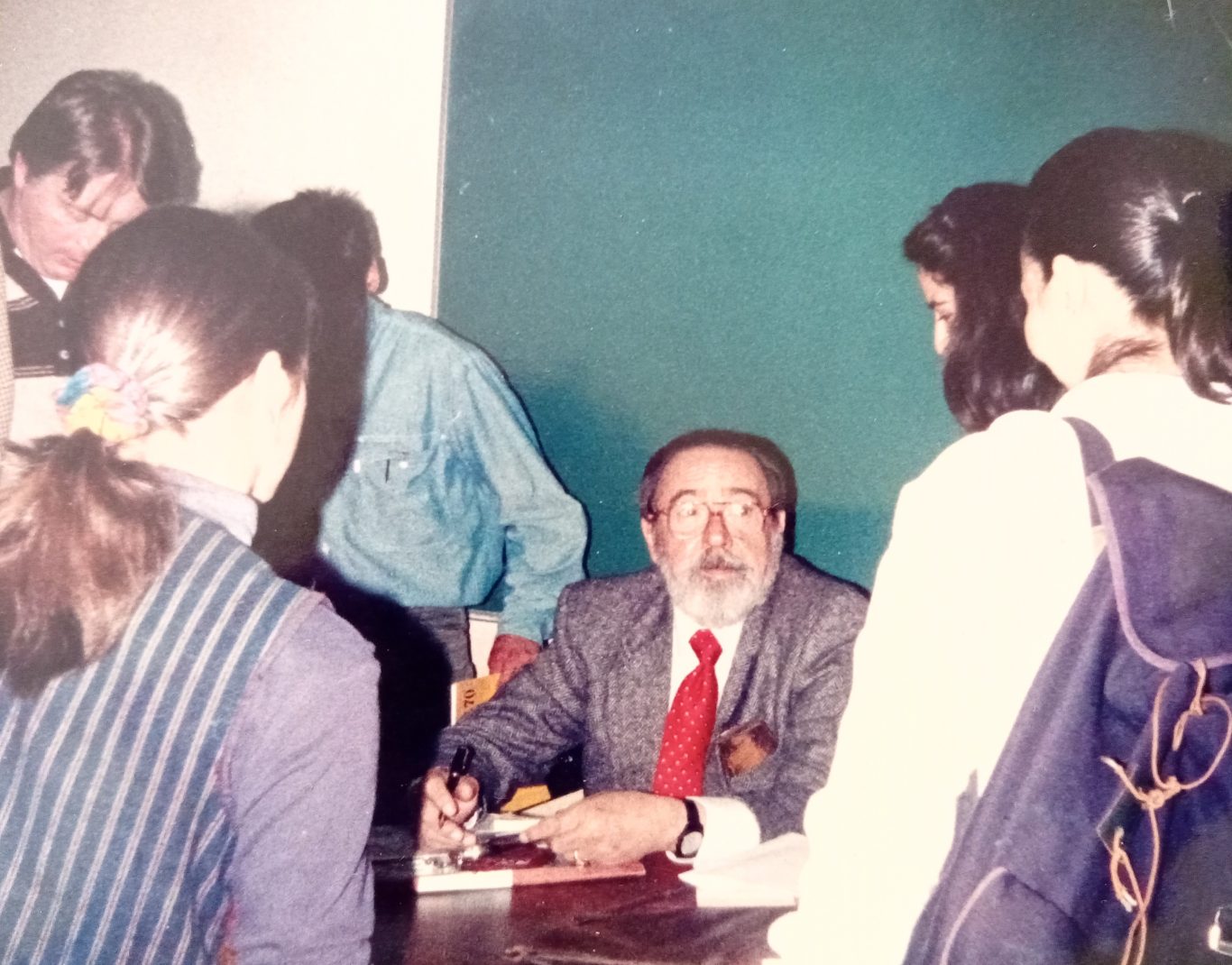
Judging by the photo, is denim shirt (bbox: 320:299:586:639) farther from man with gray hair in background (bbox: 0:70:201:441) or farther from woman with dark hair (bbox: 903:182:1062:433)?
woman with dark hair (bbox: 903:182:1062:433)

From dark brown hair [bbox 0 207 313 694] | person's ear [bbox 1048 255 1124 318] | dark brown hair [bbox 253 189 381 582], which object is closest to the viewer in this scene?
dark brown hair [bbox 0 207 313 694]

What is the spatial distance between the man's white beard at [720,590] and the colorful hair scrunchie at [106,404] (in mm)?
1112

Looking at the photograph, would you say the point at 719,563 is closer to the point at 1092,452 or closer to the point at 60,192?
the point at 1092,452

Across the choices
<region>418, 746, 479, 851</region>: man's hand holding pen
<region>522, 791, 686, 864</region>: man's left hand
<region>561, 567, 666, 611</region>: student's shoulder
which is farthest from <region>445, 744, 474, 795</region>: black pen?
<region>561, 567, 666, 611</region>: student's shoulder

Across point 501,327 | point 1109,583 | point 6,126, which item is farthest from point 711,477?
point 6,126

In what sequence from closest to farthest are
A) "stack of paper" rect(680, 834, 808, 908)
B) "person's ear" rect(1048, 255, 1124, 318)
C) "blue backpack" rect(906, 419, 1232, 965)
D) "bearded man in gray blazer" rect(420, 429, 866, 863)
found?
"blue backpack" rect(906, 419, 1232, 965)
"person's ear" rect(1048, 255, 1124, 318)
"stack of paper" rect(680, 834, 808, 908)
"bearded man in gray blazer" rect(420, 429, 866, 863)

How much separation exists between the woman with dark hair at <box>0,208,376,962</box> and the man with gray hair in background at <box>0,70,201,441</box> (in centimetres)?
94

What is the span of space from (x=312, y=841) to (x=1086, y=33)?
1808 millimetres

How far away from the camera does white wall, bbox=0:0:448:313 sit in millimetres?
1982

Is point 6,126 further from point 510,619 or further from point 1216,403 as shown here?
point 1216,403

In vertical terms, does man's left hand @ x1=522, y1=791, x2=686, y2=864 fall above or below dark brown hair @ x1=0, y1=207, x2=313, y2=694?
below

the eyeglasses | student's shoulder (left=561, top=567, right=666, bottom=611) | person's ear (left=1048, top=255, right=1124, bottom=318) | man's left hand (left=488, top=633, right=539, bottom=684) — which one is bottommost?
man's left hand (left=488, top=633, right=539, bottom=684)

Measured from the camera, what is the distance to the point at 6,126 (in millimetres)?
1788

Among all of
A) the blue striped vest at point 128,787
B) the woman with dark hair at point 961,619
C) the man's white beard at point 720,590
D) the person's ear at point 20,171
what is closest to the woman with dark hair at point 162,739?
the blue striped vest at point 128,787
